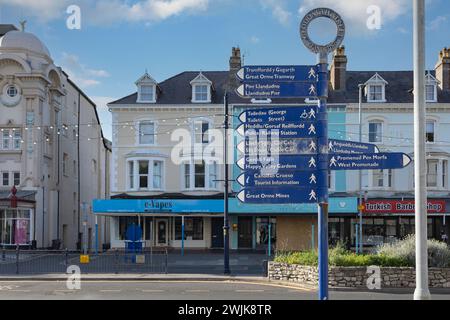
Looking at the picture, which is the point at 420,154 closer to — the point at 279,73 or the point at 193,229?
the point at 279,73

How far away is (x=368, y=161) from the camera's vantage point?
12648 millimetres

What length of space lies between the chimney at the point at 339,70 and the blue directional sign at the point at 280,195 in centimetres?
3272

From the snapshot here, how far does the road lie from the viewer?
17312mm

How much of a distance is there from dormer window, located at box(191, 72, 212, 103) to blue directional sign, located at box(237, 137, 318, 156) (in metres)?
30.8

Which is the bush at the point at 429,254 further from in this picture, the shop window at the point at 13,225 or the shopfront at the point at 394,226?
the shop window at the point at 13,225

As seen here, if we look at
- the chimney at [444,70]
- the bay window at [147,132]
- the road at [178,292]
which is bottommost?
the road at [178,292]

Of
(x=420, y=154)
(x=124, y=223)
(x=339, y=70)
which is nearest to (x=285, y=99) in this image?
(x=339, y=70)

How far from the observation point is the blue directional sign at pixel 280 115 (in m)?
10.9

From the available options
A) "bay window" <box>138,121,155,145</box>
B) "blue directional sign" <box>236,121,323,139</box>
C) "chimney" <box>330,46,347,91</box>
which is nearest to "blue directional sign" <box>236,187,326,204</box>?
"blue directional sign" <box>236,121,323,139</box>

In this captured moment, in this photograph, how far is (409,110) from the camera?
4209cm

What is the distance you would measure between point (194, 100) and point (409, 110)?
14763 mm

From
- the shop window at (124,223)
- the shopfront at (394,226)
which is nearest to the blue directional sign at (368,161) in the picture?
the shopfront at (394,226)

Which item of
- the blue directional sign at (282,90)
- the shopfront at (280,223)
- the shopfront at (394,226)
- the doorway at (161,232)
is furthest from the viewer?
the doorway at (161,232)

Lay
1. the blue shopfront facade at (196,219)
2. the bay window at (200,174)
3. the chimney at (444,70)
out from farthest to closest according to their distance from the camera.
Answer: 1. the chimney at (444,70)
2. the bay window at (200,174)
3. the blue shopfront facade at (196,219)
